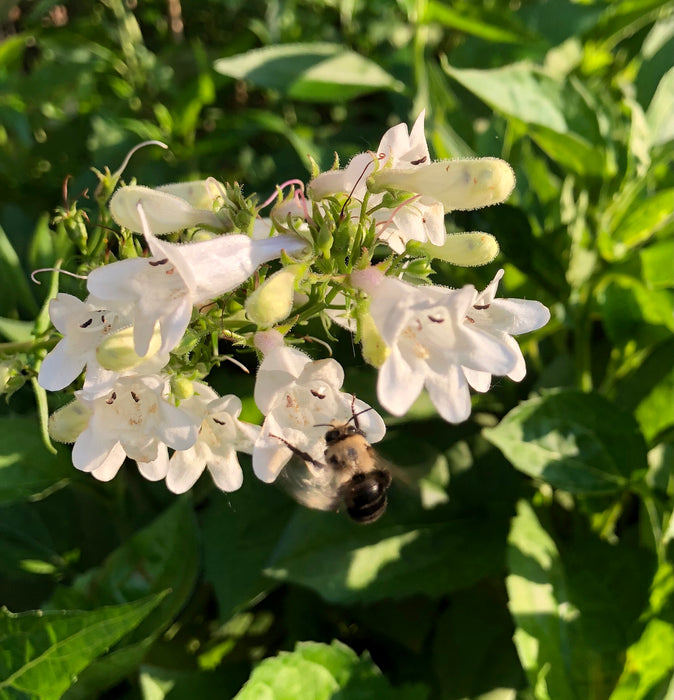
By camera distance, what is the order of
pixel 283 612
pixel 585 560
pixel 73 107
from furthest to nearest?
pixel 73 107 < pixel 283 612 < pixel 585 560

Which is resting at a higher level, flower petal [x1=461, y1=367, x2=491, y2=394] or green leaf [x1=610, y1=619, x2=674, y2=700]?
flower petal [x1=461, y1=367, x2=491, y2=394]

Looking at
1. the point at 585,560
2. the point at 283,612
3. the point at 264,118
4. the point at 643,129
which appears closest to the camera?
the point at 585,560

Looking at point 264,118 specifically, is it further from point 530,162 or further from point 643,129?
point 643,129

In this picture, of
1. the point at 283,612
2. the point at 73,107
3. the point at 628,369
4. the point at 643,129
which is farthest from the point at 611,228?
the point at 73,107

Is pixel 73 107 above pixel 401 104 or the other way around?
the other way around

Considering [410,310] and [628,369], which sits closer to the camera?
[410,310]

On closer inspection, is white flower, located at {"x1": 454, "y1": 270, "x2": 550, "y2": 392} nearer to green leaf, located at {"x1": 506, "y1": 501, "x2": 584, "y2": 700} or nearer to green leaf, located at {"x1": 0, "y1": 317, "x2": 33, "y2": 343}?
green leaf, located at {"x1": 506, "y1": 501, "x2": 584, "y2": 700}

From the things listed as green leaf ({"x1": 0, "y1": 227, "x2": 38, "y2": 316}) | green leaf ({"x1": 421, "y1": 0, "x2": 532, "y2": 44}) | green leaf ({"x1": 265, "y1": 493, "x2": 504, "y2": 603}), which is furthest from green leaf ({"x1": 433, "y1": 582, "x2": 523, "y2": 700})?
green leaf ({"x1": 421, "y1": 0, "x2": 532, "y2": 44})

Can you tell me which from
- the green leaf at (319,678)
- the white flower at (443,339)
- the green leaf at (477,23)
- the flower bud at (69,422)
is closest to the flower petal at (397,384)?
the white flower at (443,339)
